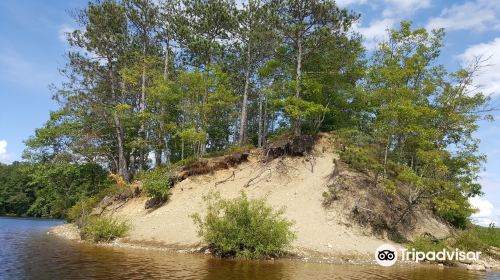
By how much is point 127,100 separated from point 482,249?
3785 cm

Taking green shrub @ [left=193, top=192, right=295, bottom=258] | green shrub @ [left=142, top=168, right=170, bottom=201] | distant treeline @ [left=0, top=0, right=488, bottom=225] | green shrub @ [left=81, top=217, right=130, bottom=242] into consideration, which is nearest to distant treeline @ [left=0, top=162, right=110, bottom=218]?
distant treeline @ [left=0, top=0, right=488, bottom=225]

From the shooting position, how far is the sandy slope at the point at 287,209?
25594 millimetres

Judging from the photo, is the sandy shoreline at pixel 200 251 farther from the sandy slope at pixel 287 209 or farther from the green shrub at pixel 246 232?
the green shrub at pixel 246 232

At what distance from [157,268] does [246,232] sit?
18.5ft

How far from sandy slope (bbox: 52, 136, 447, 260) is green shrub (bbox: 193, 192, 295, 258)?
204cm

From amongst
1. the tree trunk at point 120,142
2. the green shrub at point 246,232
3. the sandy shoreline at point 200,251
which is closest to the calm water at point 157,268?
the green shrub at point 246,232

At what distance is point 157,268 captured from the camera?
1812 cm

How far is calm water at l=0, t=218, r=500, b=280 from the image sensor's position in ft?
54.4

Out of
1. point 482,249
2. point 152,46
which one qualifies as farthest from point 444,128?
point 152,46

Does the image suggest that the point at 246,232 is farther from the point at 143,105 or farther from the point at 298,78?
the point at 143,105

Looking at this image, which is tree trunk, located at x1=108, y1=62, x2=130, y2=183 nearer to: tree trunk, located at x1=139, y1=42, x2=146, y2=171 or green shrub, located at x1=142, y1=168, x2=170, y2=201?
tree trunk, located at x1=139, y1=42, x2=146, y2=171

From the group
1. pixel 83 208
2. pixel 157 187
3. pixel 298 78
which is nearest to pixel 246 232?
pixel 157 187

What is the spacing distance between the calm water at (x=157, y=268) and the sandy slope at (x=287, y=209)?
301cm

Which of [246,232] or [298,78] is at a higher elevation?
[298,78]
